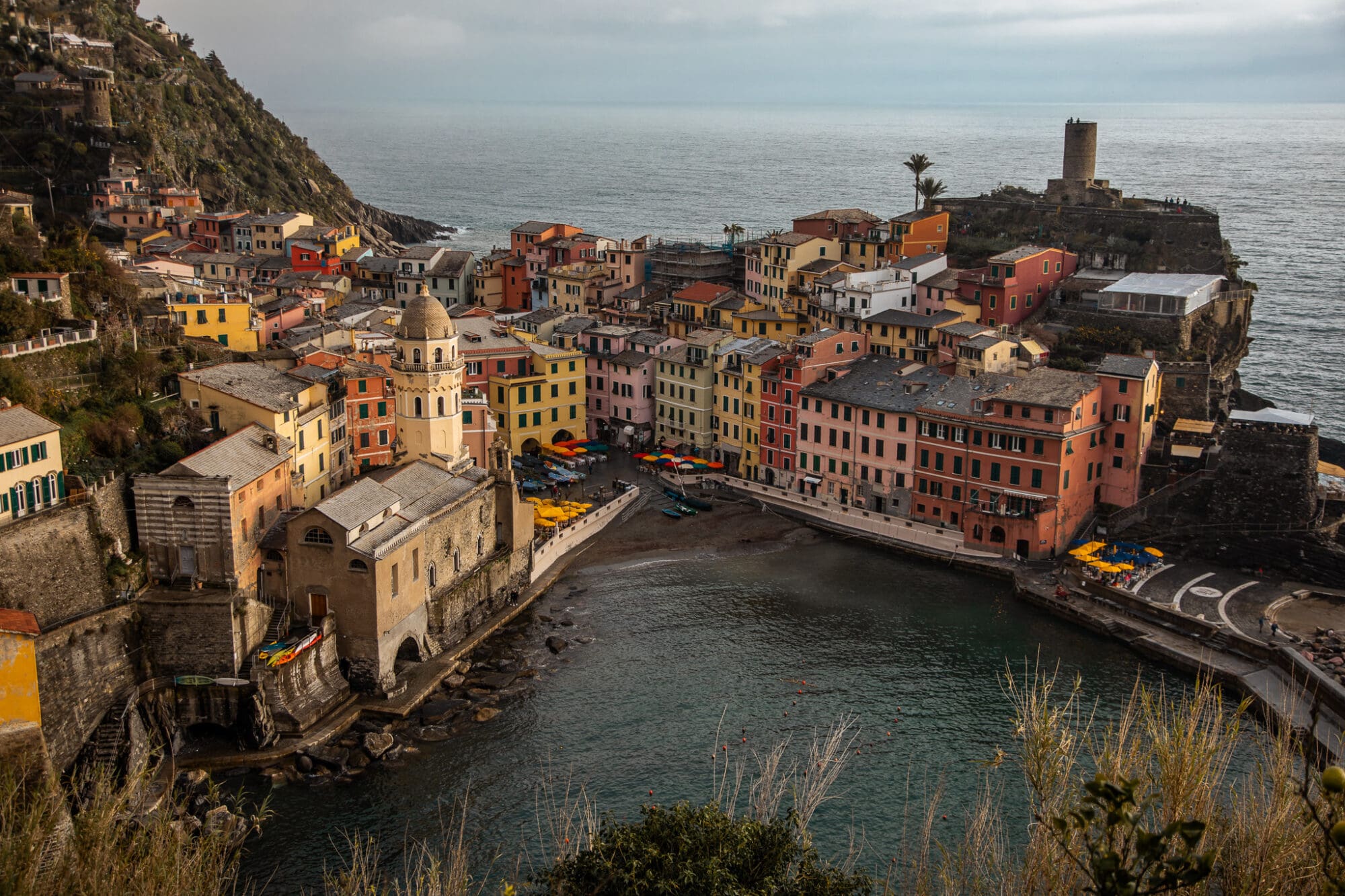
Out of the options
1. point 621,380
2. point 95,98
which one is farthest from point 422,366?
point 95,98

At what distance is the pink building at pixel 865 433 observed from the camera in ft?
213

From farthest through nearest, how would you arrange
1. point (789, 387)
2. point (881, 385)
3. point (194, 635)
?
point (789, 387) → point (881, 385) → point (194, 635)

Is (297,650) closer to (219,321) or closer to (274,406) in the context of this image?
(274,406)

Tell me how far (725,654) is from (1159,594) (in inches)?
788

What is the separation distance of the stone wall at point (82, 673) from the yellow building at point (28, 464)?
4531 millimetres

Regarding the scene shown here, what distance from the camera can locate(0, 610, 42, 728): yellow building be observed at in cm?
3681

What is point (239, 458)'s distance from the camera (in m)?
47.7

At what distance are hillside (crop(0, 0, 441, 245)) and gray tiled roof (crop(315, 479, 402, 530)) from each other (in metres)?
65.9

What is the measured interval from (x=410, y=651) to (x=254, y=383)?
→ 46.1ft

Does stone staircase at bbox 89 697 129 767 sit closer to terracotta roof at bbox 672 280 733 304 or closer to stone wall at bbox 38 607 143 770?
stone wall at bbox 38 607 143 770

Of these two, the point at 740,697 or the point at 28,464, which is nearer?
the point at 28,464

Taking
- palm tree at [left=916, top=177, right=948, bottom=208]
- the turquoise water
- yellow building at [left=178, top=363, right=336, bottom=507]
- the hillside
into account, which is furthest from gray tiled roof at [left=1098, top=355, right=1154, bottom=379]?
the hillside

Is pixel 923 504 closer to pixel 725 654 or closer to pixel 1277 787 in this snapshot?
pixel 725 654

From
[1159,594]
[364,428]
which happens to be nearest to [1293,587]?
[1159,594]
